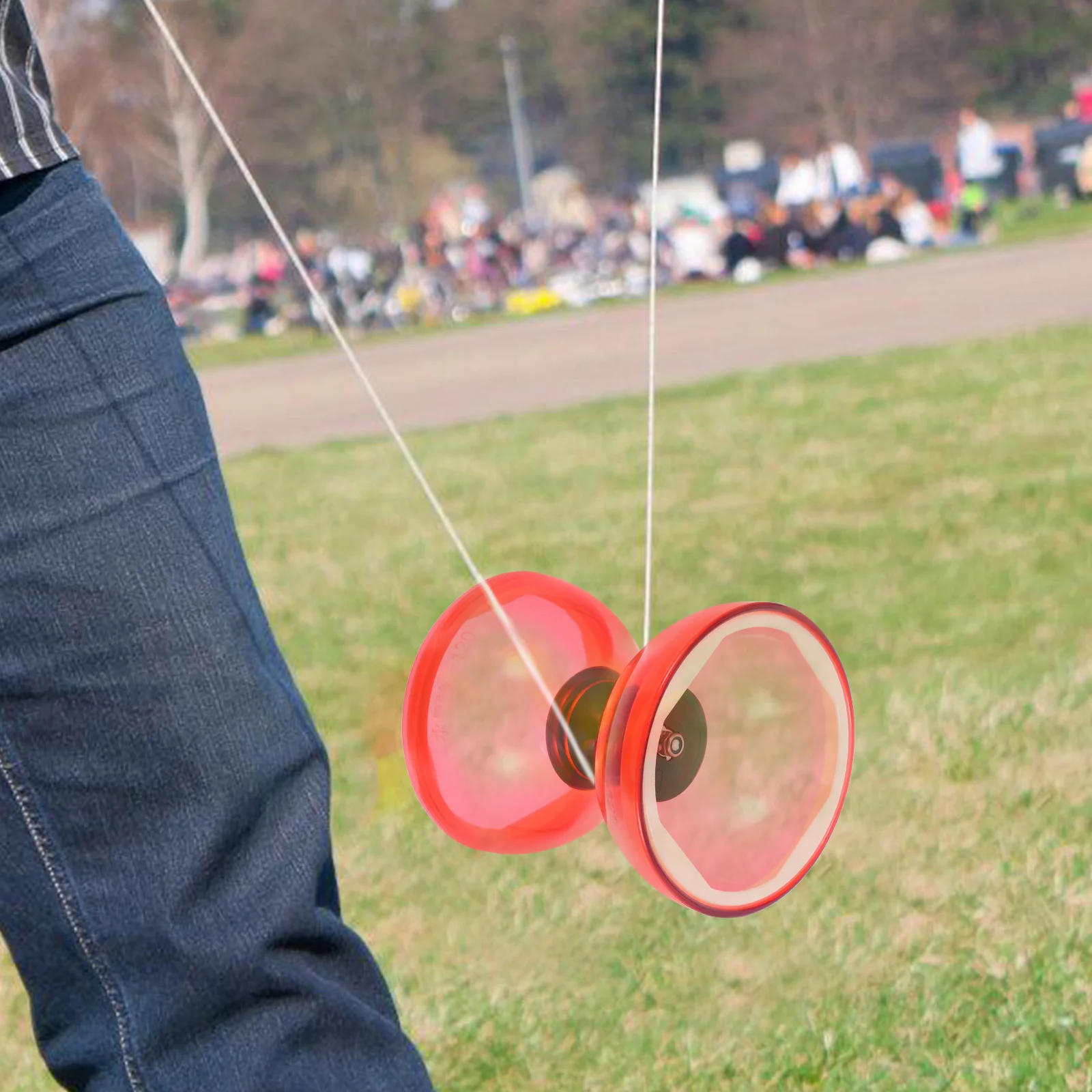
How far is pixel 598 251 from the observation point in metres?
29.8

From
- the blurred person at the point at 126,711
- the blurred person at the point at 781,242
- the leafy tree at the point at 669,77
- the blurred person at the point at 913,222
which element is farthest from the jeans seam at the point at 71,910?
the leafy tree at the point at 669,77

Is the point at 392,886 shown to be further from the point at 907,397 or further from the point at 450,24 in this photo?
the point at 450,24

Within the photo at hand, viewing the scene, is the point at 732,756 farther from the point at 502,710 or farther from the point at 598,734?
the point at 502,710

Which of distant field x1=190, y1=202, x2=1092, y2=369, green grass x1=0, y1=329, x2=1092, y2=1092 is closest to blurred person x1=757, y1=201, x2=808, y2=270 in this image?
distant field x1=190, y1=202, x2=1092, y2=369

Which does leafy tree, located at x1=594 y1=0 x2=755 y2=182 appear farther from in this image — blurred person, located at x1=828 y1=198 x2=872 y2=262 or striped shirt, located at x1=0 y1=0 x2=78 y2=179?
striped shirt, located at x1=0 y1=0 x2=78 y2=179

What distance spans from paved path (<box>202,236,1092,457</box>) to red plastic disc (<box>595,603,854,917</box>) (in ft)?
28.2

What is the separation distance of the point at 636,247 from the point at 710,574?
2279 centimetres

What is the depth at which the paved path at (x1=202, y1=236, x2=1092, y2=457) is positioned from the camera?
37.7 feet

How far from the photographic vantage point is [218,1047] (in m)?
1.67

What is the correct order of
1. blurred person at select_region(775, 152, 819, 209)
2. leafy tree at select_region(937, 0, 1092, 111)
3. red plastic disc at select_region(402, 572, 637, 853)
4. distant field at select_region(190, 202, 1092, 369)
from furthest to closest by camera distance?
leafy tree at select_region(937, 0, 1092, 111) → blurred person at select_region(775, 152, 819, 209) → distant field at select_region(190, 202, 1092, 369) → red plastic disc at select_region(402, 572, 637, 853)

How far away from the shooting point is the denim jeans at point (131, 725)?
5.24ft

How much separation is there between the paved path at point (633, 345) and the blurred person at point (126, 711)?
29.2 ft

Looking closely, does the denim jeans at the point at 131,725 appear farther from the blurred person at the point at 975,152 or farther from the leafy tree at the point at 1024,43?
the leafy tree at the point at 1024,43

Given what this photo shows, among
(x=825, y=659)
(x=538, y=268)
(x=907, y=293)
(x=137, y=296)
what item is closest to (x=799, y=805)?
(x=825, y=659)
